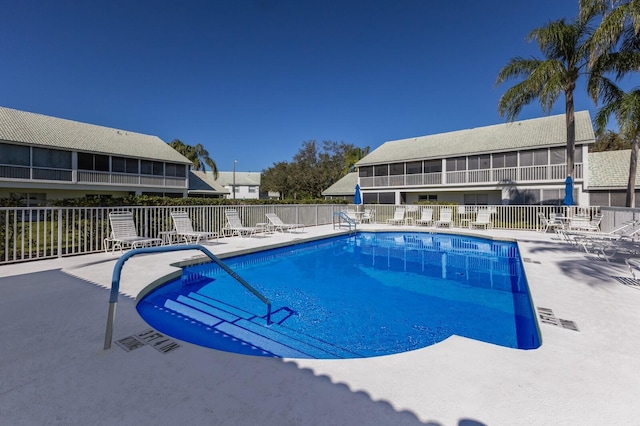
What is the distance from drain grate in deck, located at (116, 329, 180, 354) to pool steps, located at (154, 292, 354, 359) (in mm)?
995

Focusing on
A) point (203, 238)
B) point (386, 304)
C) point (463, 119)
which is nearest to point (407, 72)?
point (463, 119)

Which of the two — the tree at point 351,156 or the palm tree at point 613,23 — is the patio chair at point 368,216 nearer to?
the palm tree at point 613,23

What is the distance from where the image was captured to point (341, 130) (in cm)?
4525

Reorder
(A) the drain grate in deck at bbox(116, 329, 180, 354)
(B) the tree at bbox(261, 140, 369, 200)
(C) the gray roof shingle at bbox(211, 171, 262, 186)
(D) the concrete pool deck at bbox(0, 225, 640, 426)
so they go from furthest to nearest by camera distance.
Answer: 1. (C) the gray roof shingle at bbox(211, 171, 262, 186)
2. (B) the tree at bbox(261, 140, 369, 200)
3. (A) the drain grate in deck at bbox(116, 329, 180, 354)
4. (D) the concrete pool deck at bbox(0, 225, 640, 426)

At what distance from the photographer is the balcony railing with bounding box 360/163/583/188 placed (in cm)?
2008

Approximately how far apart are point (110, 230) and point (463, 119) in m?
30.9

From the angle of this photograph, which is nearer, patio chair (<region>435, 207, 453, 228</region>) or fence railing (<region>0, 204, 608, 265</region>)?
fence railing (<region>0, 204, 608, 265</region>)

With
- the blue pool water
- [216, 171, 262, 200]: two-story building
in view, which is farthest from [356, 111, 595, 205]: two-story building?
[216, 171, 262, 200]: two-story building

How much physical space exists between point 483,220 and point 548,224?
2748mm

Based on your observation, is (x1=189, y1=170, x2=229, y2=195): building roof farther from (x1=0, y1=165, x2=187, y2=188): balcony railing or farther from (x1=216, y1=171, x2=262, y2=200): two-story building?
(x1=216, y1=171, x2=262, y2=200): two-story building

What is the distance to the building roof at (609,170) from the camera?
1989 cm

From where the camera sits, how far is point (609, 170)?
20969 millimetres

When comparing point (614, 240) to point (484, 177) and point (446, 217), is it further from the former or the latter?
point (484, 177)

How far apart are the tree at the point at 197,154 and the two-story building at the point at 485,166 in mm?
20915
